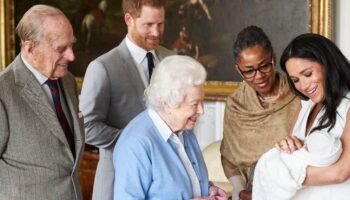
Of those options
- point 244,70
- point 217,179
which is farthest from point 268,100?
point 217,179

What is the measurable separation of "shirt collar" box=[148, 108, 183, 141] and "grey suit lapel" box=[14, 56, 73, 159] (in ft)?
1.57

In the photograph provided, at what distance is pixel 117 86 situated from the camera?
10.4 ft

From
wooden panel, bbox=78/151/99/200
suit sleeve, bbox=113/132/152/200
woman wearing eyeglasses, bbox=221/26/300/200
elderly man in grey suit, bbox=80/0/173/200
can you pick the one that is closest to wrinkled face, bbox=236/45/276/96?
woman wearing eyeglasses, bbox=221/26/300/200

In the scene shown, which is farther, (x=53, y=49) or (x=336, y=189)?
(x=53, y=49)

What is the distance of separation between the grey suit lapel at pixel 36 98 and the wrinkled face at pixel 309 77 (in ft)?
3.63

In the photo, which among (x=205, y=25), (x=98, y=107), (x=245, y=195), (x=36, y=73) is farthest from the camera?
(x=205, y=25)

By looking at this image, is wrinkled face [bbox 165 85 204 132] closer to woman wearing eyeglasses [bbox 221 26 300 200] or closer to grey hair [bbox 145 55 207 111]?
grey hair [bbox 145 55 207 111]

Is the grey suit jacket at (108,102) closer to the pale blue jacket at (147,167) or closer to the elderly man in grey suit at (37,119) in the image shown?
the elderly man in grey suit at (37,119)

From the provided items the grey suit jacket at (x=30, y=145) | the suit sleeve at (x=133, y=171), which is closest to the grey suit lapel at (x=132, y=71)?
the grey suit jacket at (x=30, y=145)

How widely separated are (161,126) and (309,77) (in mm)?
672

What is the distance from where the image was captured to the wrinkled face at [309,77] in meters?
2.33

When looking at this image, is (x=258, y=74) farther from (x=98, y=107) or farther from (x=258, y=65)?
(x=98, y=107)

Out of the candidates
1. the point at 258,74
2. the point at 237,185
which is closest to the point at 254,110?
the point at 258,74

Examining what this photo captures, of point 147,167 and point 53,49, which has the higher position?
point 53,49
